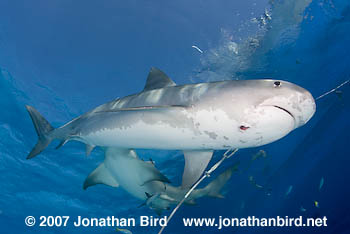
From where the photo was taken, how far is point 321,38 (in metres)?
11.0

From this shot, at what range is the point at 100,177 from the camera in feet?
24.4

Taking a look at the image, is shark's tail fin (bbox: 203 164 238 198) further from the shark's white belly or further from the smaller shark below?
the shark's white belly

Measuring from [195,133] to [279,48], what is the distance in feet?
31.9

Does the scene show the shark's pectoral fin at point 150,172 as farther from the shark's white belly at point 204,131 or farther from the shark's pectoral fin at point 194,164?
the shark's white belly at point 204,131

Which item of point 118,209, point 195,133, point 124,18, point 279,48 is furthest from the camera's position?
point 118,209

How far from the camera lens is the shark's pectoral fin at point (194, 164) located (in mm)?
3947

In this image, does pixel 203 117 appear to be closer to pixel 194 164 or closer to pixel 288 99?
pixel 288 99

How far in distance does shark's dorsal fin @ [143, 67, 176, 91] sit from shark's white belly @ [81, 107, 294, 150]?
2.72ft


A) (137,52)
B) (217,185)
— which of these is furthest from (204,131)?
(137,52)

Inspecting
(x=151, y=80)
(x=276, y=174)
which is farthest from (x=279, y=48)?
(x=276, y=174)

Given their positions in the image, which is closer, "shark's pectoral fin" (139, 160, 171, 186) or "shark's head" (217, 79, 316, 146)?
"shark's head" (217, 79, 316, 146)

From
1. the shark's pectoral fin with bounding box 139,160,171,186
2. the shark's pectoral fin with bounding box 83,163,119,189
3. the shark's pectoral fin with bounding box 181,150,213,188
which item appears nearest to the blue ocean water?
the shark's pectoral fin with bounding box 83,163,119,189

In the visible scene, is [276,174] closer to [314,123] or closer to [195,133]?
[314,123]

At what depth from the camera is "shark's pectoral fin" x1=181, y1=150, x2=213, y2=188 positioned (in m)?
3.95
